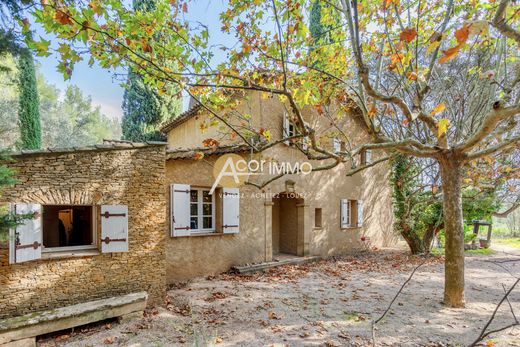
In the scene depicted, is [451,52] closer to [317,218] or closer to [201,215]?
[201,215]

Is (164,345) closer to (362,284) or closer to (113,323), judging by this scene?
(113,323)

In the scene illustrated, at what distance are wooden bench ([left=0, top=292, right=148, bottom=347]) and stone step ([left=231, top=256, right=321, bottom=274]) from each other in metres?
3.26

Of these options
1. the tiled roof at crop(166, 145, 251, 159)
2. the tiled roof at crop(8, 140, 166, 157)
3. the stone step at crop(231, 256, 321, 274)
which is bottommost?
the stone step at crop(231, 256, 321, 274)

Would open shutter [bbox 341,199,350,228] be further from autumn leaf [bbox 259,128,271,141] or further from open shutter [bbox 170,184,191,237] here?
autumn leaf [bbox 259,128,271,141]

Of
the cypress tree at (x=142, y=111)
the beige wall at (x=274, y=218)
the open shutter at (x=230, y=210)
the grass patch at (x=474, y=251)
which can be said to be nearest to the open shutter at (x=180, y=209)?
the beige wall at (x=274, y=218)

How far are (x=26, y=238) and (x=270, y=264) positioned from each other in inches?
243

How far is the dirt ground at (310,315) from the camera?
4.30m

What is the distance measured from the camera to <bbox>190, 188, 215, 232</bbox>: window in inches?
308

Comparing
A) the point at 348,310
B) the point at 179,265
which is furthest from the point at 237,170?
the point at 348,310

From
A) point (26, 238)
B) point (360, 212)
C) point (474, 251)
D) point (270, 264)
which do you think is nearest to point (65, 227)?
point (26, 238)

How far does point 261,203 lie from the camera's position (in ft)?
29.6

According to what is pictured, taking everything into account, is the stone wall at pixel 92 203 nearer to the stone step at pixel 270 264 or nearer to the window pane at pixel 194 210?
the window pane at pixel 194 210

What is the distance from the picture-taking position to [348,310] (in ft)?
18.1

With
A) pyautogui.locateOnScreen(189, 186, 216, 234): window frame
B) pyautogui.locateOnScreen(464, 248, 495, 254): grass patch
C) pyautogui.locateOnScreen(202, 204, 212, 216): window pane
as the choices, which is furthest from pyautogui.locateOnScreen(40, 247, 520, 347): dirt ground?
pyautogui.locateOnScreen(464, 248, 495, 254): grass patch
